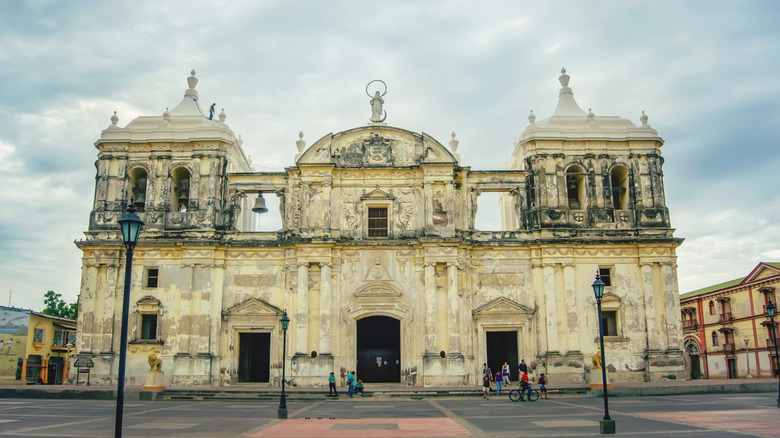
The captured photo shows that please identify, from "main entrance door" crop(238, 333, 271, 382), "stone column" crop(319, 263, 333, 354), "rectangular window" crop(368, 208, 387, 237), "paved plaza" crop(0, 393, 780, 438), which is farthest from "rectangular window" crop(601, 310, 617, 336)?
"main entrance door" crop(238, 333, 271, 382)

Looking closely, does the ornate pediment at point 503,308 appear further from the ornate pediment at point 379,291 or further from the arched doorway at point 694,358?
the arched doorway at point 694,358

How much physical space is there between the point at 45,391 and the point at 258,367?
10850 mm

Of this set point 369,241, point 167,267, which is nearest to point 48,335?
point 167,267

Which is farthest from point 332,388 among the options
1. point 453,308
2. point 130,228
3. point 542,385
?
point 130,228

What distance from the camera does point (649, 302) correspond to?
107 ft

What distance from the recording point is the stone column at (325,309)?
31.1m

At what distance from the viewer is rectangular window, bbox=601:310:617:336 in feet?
108

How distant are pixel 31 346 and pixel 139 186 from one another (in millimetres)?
20248

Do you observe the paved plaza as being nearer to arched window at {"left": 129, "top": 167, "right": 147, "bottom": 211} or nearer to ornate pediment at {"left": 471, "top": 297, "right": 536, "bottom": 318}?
ornate pediment at {"left": 471, "top": 297, "right": 536, "bottom": 318}

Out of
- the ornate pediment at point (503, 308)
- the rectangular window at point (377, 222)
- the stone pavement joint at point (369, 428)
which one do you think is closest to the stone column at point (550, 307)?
the ornate pediment at point (503, 308)

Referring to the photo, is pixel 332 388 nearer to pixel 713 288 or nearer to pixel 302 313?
pixel 302 313

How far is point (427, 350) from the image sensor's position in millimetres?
30859

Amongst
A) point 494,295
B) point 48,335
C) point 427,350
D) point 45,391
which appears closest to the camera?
point 45,391

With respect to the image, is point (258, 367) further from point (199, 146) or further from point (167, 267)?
point (199, 146)
